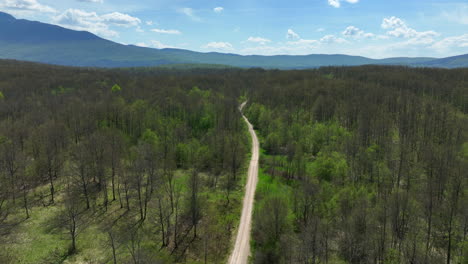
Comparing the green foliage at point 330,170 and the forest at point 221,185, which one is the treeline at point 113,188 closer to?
the forest at point 221,185

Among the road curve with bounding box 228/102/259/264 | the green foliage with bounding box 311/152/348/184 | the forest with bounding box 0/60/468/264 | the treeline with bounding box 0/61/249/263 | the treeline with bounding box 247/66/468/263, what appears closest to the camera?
the treeline with bounding box 247/66/468/263

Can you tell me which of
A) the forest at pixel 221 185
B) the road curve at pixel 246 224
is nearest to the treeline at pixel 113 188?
the forest at pixel 221 185

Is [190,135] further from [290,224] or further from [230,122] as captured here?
[290,224]

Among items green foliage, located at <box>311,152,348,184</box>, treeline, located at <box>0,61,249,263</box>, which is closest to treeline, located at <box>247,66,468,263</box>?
green foliage, located at <box>311,152,348,184</box>

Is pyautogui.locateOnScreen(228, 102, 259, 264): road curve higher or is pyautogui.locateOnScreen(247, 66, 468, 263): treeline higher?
pyautogui.locateOnScreen(247, 66, 468, 263): treeline

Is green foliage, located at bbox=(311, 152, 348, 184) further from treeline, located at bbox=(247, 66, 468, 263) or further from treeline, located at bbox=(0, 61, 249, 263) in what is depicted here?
treeline, located at bbox=(0, 61, 249, 263)
